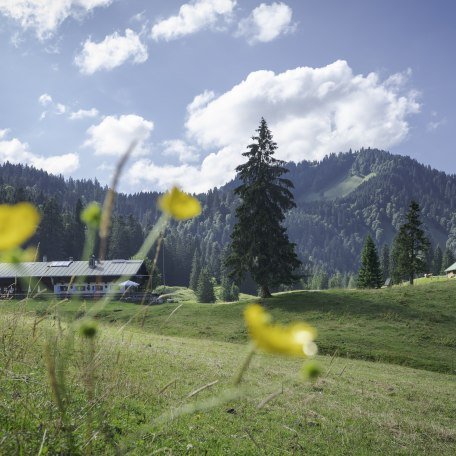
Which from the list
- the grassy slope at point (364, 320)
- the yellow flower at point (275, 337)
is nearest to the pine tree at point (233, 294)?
the grassy slope at point (364, 320)

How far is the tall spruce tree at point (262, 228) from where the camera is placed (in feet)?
95.3

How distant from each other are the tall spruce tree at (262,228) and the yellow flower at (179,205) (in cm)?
2795

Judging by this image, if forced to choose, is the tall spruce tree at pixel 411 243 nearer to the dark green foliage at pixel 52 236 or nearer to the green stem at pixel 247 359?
the green stem at pixel 247 359

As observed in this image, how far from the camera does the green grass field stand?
57.5 inches

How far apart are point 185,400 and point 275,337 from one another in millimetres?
1102

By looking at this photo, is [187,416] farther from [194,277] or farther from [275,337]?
[194,277]

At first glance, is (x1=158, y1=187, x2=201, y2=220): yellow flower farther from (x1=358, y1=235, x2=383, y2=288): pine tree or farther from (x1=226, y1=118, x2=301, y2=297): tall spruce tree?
(x1=358, y1=235, x2=383, y2=288): pine tree

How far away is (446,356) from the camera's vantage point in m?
19.1

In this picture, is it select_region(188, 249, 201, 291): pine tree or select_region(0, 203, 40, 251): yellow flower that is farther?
select_region(188, 249, 201, 291): pine tree

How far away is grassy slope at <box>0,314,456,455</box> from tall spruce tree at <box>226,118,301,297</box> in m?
19.7

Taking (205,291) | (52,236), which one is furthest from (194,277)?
(52,236)

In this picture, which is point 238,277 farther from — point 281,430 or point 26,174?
point 26,174

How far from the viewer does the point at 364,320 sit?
23938mm

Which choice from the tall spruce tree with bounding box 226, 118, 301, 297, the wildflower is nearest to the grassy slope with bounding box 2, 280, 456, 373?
the tall spruce tree with bounding box 226, 118, 301, 297
